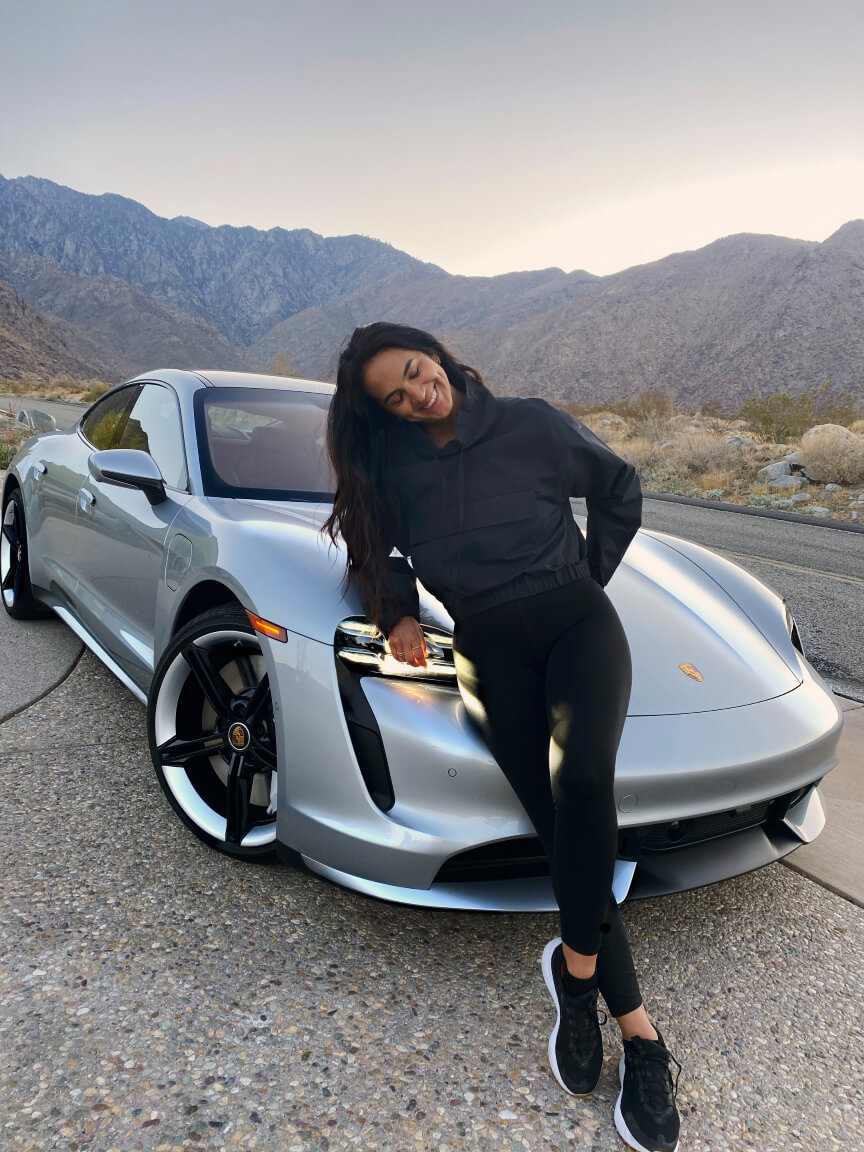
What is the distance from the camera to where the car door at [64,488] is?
3.75 m

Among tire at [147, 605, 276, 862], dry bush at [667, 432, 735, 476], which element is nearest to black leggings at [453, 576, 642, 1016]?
tire at [147, 605, 276, 862]

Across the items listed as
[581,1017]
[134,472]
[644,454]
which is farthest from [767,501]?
[581,1017]

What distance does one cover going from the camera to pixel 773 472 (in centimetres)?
1539

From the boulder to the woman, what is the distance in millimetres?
14436

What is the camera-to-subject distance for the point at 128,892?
2260 millimetres

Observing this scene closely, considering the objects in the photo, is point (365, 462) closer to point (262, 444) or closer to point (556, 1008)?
point (262, 444)

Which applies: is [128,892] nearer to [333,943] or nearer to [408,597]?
[333,943]

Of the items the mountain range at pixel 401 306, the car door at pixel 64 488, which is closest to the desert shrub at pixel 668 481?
the mountain range at pixel 401 306

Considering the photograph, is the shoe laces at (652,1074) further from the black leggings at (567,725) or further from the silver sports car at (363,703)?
the silver sports car at (363,703)

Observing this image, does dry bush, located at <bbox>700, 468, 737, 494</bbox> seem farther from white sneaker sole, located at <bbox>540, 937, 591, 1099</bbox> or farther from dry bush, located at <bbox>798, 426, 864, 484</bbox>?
white sneaker sole, located at <bbox>540, 937, 591, 1099</bbox>

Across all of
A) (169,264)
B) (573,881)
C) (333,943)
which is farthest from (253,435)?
(169,264)

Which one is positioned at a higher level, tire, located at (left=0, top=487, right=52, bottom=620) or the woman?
the woman

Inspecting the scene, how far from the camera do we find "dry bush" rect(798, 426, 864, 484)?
14.4 meters

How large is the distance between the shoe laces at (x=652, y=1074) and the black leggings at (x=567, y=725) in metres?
0.08
